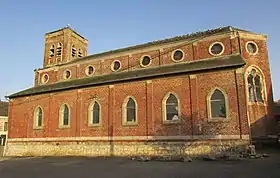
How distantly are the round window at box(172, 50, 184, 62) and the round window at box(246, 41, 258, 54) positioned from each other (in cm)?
552

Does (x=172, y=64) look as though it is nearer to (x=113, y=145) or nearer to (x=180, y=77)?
(x=180, y=77)

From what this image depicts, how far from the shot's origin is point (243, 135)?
16422mm

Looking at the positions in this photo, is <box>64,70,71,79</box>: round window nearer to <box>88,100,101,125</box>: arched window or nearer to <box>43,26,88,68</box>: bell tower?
<box>43,26,88,68</box>: bell tower

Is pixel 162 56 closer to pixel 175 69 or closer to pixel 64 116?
pixel 175 69

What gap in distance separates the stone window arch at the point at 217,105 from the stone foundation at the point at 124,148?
176cm

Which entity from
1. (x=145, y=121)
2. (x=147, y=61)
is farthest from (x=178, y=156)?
(x=147, y=61)

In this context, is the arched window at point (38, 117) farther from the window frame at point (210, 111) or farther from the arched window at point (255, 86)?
the arched window at point (255, 86)

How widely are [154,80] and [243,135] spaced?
25.5 ft

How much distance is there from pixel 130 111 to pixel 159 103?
9.15ft

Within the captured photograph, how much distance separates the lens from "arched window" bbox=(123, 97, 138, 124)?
20.7 m

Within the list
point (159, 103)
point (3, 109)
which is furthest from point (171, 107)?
point (3, 109)

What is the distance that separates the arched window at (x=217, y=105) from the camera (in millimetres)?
17555

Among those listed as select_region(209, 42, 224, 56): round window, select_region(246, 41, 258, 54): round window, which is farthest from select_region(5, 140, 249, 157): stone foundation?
select_region(246, 41, 258, 54): round window

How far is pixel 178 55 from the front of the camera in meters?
22.8
